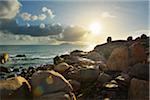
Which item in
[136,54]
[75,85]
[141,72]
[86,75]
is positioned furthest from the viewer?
[136,54]

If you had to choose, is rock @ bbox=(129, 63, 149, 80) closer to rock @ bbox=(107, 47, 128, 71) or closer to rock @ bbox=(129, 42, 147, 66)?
rock @ bbox=(129, 42, 147, 66)

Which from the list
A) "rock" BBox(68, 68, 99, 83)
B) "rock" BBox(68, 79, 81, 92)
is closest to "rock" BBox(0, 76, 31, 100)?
"rock" BBox(68, 79, 81, 92)

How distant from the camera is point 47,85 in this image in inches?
257

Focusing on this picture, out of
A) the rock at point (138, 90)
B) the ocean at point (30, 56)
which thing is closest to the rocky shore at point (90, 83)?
the rock at point (138, 90)

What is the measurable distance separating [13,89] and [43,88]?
26.8 inches

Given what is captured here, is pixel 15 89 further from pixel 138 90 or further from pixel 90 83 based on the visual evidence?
pixel 90 83

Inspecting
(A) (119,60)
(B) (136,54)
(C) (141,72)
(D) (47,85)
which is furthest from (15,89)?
(A) (119,60)

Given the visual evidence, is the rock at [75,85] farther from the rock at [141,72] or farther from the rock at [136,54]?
the rock at [136,54]

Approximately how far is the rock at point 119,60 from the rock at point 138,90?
2650 mm

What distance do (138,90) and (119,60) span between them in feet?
10.8

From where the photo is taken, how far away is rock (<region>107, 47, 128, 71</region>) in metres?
9.87

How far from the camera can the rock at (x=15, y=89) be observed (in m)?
6.24

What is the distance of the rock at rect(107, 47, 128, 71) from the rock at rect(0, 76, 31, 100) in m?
4.33

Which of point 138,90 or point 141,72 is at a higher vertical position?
point 141,72
